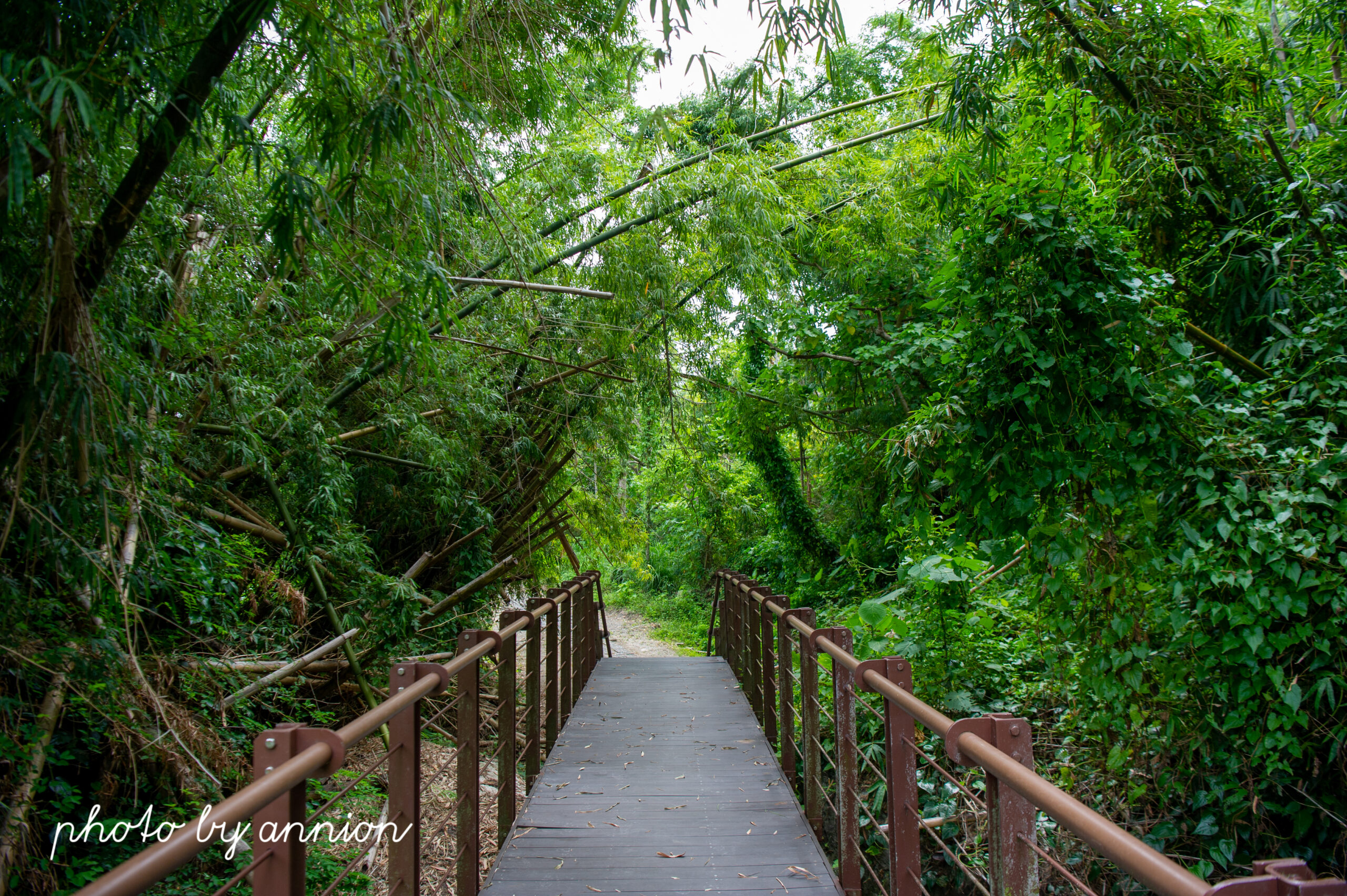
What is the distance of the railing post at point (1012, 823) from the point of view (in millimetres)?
1506

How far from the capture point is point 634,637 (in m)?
13.0

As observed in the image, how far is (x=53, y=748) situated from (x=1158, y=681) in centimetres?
409

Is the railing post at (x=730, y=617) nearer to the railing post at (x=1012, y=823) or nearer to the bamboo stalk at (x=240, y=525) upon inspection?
the bamboo stalk at (x=240, y=525)

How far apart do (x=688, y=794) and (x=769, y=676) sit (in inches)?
36.3

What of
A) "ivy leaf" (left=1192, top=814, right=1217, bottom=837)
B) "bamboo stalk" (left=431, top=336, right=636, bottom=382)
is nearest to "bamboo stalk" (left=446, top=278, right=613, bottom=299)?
"bamboo stalk" (left=431, top=336, right=636, bottom=382)

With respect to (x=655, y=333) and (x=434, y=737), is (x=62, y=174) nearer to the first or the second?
(x=655, y=333)

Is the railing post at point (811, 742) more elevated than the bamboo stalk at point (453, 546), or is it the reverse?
the bamboo stalk at point (453, 546)

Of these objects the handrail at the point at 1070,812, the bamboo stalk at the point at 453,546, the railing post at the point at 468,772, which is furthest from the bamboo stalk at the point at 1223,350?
the bamboo stalk at the point at 453,546

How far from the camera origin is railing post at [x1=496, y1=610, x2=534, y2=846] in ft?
9.35

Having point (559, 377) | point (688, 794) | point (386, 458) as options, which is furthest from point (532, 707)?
point (559, 377)

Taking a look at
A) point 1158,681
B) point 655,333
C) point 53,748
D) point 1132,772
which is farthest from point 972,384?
point 53,748

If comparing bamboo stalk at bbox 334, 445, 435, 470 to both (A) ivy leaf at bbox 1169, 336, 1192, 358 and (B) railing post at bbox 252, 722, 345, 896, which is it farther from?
(A) ivy leaf at bbox 1169, 336, 1192, 358

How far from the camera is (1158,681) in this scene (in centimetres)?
297

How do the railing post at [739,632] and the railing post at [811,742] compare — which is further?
the railing post at [739,632]
